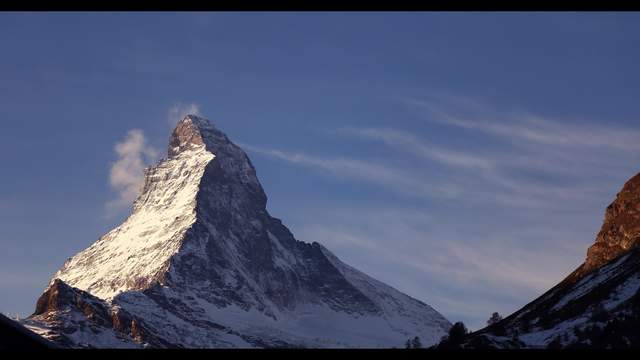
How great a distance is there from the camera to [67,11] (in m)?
16.6
